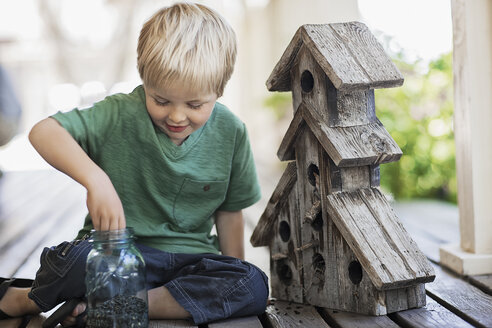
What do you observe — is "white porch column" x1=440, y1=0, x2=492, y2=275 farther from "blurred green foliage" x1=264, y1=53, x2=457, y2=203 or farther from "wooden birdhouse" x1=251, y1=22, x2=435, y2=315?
"blurred green foliage" x1=264, y1=53, x2=457, y2=203

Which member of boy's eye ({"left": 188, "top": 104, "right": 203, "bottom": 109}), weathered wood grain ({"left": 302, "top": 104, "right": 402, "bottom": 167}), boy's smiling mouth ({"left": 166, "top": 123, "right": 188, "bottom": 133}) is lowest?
weathered wood grain ({"left": 302, "top": 104, "right": 402, "bottom": 167})

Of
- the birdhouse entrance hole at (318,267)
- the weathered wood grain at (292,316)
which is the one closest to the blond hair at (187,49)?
the birdhouse entrance hole at (318,267)

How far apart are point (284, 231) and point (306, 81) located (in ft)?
1.72

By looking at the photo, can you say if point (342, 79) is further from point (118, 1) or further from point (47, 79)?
point (47, 79)

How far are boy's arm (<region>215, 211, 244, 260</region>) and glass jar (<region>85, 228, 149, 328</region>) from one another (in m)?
0.57

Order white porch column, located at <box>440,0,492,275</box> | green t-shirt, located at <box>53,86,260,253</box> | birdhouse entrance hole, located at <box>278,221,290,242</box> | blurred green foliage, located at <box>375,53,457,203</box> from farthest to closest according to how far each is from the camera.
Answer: blurred green foliage, located at <box>375,53,457,203</box>
white porch column, located at <box>440,0,492,275</box>
birdhouse entrance hole, located at <box>278,221,290,242</box>
green t-shirt, located at <box>53,86,260,253</box>

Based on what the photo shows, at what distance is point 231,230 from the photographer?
7.60ft

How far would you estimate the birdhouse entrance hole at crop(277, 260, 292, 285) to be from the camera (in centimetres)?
212

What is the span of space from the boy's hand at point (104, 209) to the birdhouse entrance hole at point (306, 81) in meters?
0.70

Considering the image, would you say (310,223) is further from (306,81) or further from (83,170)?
(83,170)

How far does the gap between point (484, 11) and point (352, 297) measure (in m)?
1.20

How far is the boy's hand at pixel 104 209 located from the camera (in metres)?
A: 1.69

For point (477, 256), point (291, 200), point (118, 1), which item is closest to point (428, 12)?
point (477, 256)

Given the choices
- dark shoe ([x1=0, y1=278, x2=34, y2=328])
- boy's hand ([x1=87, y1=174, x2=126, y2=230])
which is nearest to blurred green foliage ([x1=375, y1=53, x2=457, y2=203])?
dark shoe ([x1=0, y1=278, x2=34, y2=328])
